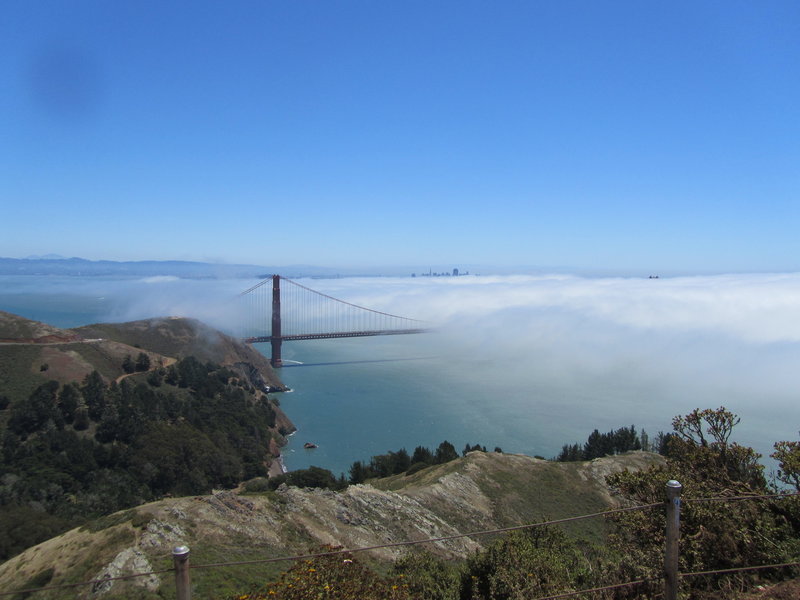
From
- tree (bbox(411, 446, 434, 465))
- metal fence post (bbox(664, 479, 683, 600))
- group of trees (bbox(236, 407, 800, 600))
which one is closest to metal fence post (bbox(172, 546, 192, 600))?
group of trees (bbox(236, 407, 800, 600))

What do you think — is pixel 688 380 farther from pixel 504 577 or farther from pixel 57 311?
pixel 57 311

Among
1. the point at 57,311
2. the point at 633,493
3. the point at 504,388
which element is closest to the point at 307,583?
the point at 633,493

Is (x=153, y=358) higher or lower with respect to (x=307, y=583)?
lower

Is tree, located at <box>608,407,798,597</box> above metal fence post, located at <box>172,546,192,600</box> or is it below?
below

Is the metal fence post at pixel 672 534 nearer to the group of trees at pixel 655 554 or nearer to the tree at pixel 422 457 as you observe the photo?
the group of trees at pixel 655 554

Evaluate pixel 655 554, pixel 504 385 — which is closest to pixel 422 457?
pixel 655 554

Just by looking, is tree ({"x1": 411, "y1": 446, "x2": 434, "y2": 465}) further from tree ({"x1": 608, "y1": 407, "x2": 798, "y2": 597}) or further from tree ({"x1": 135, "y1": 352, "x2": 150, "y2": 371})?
tree ({"x1": 135, "y1": 352, "x2": 150, "y2": 371})
